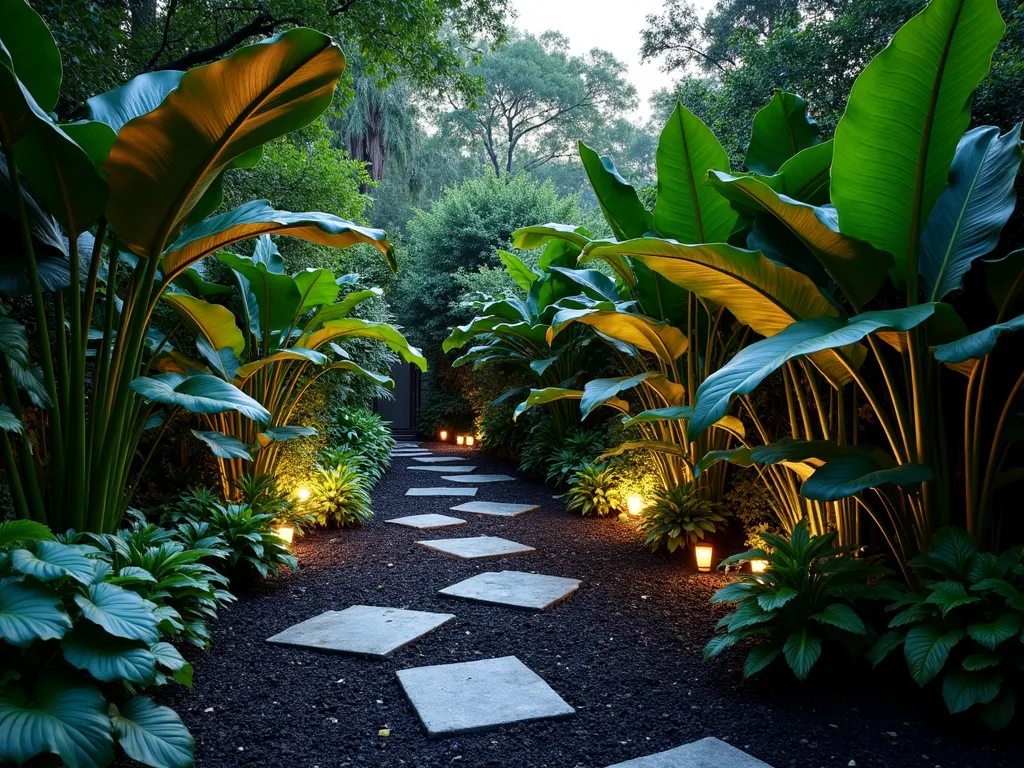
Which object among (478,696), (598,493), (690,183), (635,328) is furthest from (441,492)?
(478,696)

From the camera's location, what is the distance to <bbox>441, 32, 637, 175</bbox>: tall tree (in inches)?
693

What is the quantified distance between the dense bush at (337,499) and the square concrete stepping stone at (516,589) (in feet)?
4.20

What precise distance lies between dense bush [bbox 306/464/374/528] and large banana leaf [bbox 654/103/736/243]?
8.02 ft

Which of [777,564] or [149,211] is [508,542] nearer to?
[777,564]

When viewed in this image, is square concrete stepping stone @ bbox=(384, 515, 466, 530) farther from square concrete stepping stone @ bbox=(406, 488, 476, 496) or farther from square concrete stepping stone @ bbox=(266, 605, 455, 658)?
square concrete stepping stone @ bbox=(266, 605, 455, 658)

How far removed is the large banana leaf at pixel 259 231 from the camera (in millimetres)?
1787


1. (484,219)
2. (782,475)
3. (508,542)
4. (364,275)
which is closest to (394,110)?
(484,219)

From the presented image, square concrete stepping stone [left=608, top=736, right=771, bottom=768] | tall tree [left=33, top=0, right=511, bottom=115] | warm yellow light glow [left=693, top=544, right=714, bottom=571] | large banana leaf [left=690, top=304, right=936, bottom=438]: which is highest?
tall tree [left=33, top=0, right=511, bottom=115]

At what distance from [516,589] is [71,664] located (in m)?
1.68

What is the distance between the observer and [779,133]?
2547mm

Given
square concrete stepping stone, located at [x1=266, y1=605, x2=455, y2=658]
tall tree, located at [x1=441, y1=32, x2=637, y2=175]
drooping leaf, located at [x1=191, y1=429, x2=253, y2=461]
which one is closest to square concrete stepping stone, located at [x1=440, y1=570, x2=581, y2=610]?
square concrete stepping stone, located at [x1=266, y1=605, x2=455, y2=658]

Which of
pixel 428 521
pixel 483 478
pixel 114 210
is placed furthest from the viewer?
pixel 483 478

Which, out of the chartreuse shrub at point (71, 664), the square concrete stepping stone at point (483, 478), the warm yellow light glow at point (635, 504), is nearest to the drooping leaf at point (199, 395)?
the chartreuse shrub at point (71, 664)

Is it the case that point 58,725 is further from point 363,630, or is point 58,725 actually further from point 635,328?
point 635,328
